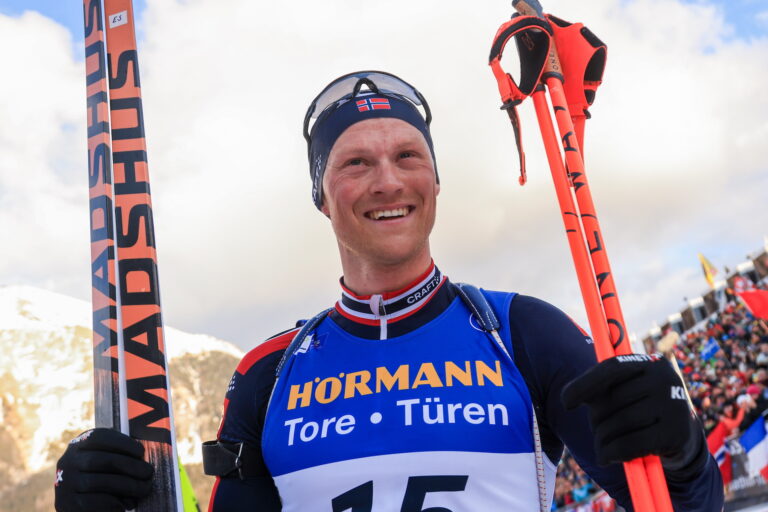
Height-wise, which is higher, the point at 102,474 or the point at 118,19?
the point at 118,19

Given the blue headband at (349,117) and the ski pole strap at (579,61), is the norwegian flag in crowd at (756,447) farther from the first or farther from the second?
the ski pole strap at (579,61)

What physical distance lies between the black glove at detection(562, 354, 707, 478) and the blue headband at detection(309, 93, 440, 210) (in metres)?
1.62

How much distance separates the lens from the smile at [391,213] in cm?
276

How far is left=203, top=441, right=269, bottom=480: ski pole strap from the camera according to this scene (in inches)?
105

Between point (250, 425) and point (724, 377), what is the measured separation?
19.1 metres

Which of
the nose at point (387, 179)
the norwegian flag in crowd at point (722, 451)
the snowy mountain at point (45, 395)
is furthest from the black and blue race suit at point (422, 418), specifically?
the snowy mountain at point (45, 395)

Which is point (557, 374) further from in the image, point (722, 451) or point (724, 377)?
Result: point (724, 377)

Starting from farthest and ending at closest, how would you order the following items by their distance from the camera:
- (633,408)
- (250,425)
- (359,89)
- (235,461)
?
1. (359,89)
2. (250,425)
3. (235,461)
4. (633,408)

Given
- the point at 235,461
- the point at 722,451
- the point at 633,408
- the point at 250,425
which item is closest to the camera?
the point at 633,408

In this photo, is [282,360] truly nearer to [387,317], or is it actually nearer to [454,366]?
[387,317]

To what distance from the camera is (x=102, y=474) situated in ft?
7.31

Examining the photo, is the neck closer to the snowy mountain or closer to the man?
the man

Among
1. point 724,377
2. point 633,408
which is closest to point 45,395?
point 724,377

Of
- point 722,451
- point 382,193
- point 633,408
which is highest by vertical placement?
point 382,193
